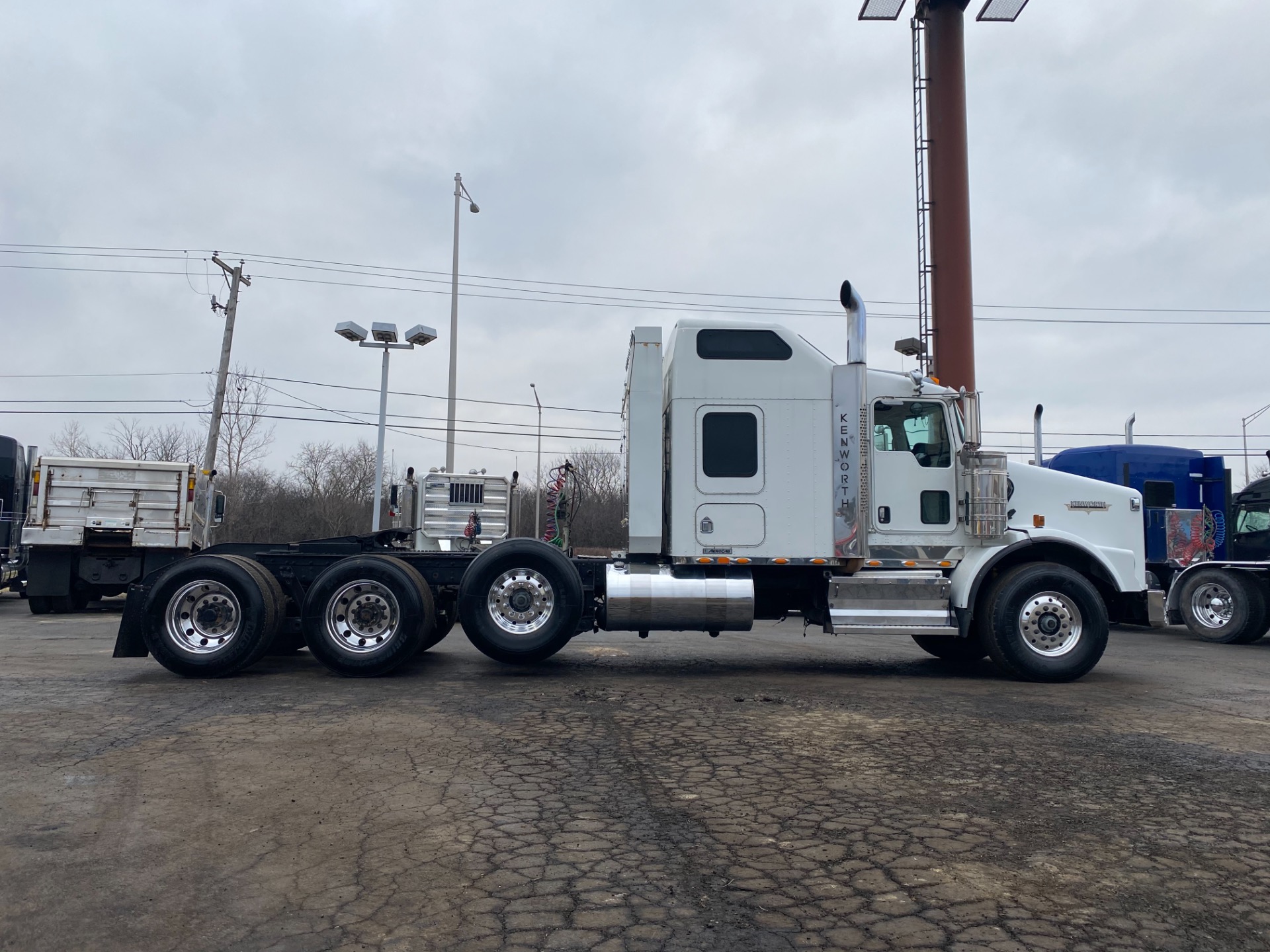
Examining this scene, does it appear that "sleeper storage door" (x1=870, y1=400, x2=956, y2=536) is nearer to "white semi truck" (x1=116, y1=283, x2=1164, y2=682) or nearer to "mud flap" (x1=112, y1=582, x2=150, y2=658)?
"white semi truck" (x1=116, y1=283, x2=1164, y2=682)

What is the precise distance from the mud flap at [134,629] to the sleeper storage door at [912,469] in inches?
287

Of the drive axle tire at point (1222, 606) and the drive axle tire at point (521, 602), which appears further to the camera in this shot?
the drive axle tire at point (1222, 606)

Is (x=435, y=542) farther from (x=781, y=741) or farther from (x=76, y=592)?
(x=781, y=741)

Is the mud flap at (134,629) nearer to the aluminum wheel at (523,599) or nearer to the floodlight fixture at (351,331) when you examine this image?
the aluminum wheel at (523,599)

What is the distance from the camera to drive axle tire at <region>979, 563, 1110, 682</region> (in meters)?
8.77

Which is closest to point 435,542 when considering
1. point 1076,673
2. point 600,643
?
point 600,643

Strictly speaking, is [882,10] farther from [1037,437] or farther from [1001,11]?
[1037,437]

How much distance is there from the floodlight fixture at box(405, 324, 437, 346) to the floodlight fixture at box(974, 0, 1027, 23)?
1852cm

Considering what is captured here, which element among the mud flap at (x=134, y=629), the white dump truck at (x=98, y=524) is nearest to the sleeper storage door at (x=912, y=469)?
the mud flap at (x=134, y=629)

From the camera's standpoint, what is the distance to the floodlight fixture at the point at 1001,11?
2575 centimetres

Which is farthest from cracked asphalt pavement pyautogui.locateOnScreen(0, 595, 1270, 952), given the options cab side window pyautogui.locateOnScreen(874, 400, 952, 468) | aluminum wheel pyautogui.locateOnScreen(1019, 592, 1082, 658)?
cab side window pyautogui.locateOnScreen(874, 400, 952, 468)

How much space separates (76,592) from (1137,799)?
18.6 m

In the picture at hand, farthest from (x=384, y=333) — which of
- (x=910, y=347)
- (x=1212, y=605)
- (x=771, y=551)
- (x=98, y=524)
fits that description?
(x=1212, y=605)

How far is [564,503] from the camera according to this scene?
11180 mm
